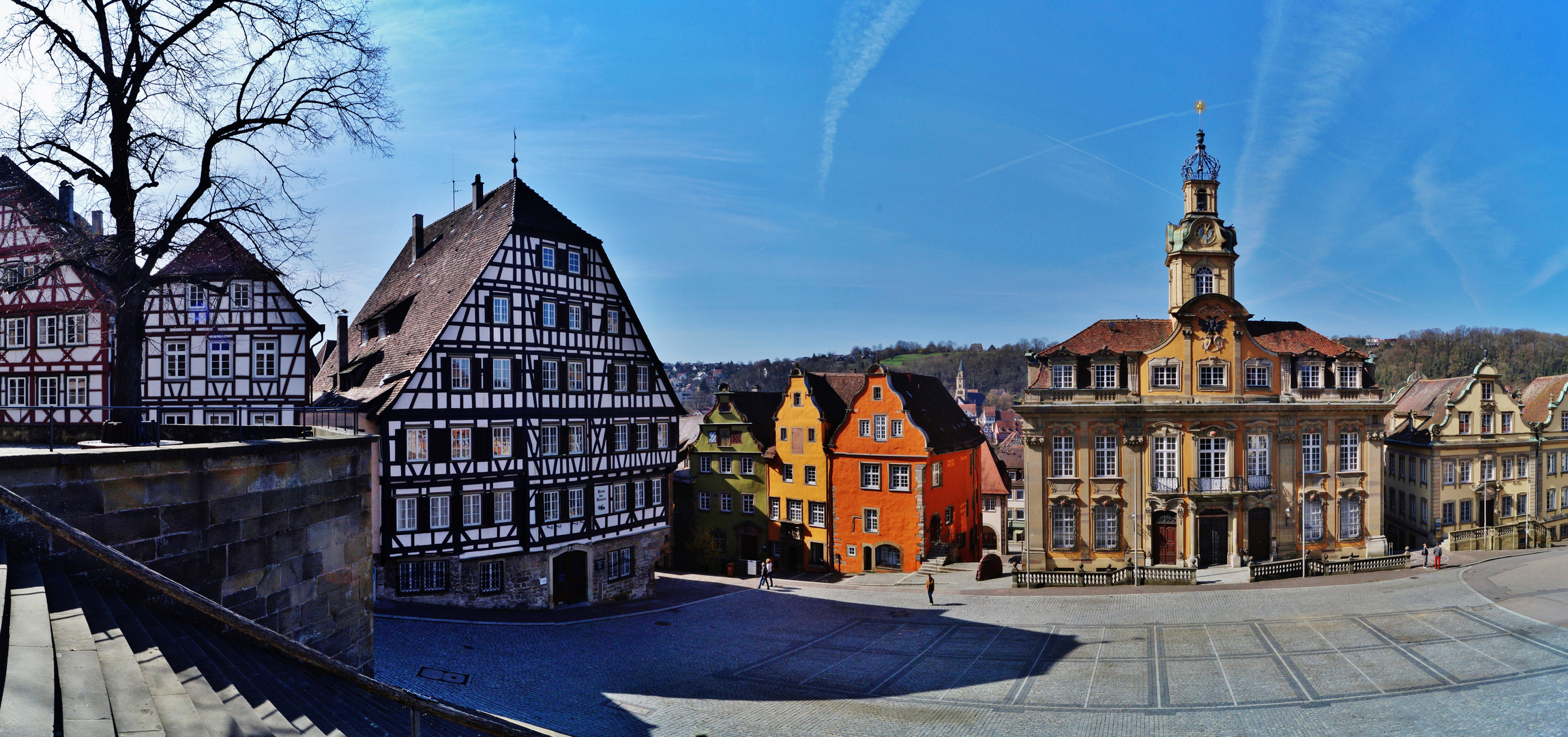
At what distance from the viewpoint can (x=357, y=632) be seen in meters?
12.6

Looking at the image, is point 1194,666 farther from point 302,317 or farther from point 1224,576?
point 302,317

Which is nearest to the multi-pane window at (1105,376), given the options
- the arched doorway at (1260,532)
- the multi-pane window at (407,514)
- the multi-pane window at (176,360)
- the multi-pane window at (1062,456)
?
the multi-pane window at (1062,456)

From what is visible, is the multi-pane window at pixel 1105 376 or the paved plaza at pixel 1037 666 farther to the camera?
the multi-pane window at pixel 1105 376

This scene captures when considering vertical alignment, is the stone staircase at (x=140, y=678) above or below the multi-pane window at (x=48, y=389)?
below

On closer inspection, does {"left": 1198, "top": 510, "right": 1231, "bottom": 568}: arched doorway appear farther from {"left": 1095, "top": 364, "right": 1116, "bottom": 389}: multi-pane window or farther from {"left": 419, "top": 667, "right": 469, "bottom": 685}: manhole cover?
{"left": 419, "top": 667, "right": 469, "bottom": 685}: manhole cover

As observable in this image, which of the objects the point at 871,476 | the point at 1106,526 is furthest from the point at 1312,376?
the point at 871,476

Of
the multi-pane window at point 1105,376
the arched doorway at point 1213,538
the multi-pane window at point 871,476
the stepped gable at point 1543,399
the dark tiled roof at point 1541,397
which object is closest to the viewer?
the arched doorway at point 1213,538

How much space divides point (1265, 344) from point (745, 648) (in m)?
27.4

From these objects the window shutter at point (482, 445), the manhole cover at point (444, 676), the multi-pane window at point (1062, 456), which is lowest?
the manhole cover at point (444, 676)

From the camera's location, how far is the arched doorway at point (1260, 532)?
1452 inches

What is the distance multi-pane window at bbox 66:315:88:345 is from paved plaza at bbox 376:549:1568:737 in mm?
14305

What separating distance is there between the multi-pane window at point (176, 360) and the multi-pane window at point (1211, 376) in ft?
126

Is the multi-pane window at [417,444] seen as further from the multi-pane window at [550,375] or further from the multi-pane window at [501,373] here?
the multi-pane window at [550,375]

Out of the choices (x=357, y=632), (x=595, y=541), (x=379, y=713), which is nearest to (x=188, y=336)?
(x=595, y=541)
